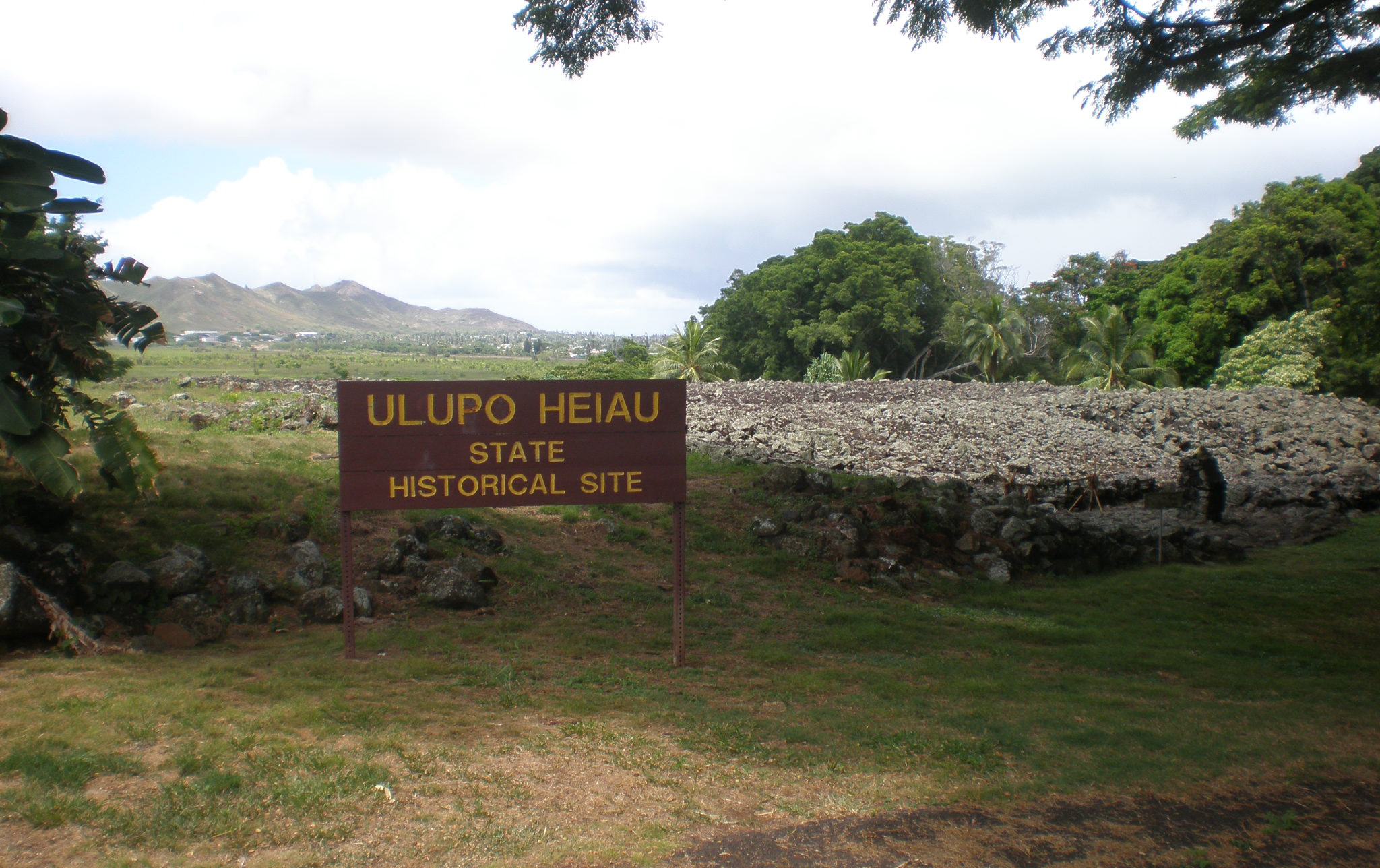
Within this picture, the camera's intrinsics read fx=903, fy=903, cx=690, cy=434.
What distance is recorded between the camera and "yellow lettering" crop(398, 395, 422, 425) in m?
6.93

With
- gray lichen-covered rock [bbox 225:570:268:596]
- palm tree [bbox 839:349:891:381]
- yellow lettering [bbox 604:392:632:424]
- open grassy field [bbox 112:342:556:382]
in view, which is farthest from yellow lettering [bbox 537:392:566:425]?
palm tree [bbox 839:349:891:381]

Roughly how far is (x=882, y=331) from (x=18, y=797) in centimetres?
4832

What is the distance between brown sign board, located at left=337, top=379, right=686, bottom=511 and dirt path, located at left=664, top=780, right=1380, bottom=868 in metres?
3.33

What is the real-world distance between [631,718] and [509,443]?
2.36m

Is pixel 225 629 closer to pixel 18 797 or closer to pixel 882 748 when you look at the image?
pixel 18 797

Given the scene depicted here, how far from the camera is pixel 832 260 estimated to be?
4928cm

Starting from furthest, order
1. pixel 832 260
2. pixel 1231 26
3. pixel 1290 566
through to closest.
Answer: pixel 832 260, pixel 1290 566, pixel 1231 26

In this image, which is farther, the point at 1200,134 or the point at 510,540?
the point at 1200,134

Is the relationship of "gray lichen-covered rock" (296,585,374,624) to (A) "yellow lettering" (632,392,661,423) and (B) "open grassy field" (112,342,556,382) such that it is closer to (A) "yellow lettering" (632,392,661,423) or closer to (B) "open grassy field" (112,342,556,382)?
(A) "yellow lettering" (632,392,661,423)

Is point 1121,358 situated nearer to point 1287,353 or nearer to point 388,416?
point 1287,353

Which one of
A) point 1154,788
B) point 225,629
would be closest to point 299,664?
point 225,629

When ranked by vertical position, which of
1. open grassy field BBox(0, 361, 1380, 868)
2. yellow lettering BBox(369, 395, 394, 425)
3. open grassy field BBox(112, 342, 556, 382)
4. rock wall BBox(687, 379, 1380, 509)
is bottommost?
open grassy field BBox(0, 361, 1380, 868)

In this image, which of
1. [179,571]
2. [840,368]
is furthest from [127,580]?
[840,368]

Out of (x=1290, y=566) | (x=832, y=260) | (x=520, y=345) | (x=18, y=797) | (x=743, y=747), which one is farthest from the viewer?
(x=520, y=345)
